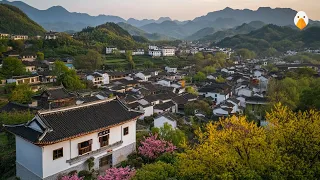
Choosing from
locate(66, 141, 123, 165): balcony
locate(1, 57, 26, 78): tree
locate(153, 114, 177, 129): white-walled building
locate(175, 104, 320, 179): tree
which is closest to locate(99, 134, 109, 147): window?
locate(66, 141, 123, 165): balcony

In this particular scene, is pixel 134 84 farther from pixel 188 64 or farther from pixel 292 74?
pixel 188 64

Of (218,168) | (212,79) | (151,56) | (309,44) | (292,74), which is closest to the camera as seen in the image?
(218,168)

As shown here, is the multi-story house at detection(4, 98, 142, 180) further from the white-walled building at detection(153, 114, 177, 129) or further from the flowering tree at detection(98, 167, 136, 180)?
the white-walled building at detection(153, 114, 177, 129)

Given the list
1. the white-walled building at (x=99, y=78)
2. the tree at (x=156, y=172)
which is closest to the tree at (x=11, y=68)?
the white-walled building at (x=99, y=78)

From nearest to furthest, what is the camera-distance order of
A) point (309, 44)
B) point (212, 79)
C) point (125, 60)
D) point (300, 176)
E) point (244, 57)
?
point (300, 176)
point (212, 79)
point (125, 60)
point (244, 57)
point (309, 44)

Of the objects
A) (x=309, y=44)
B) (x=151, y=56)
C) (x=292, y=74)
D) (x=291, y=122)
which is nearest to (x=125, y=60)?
(x=151, y=56)

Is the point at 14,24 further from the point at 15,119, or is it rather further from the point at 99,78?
the point at 15,119
